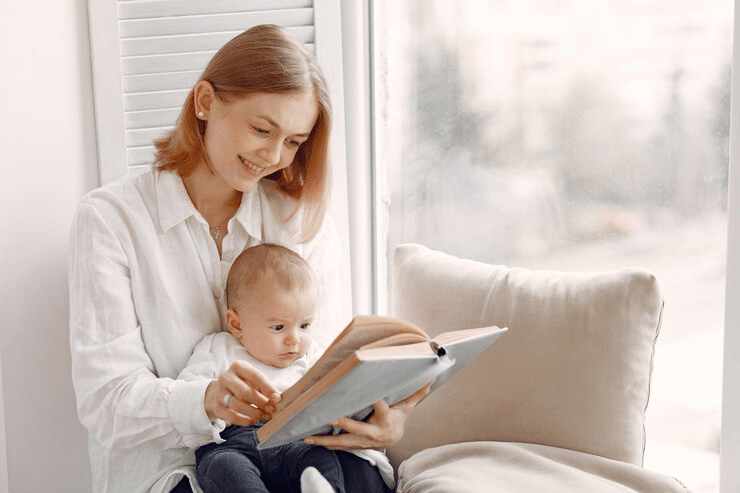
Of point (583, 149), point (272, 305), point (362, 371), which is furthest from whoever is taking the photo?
point (583, 149)

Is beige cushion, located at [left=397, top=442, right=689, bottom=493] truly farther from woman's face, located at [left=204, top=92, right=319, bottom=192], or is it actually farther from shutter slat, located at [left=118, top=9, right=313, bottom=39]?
shutter slat, located at [left=118, top=9, right=313, bottom=39]

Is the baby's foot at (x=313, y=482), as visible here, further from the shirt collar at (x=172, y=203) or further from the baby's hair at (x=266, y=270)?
the shirt collar at (x=172, y=203)

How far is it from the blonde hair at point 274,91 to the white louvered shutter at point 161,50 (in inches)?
11.4

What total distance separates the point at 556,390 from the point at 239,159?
0.73m

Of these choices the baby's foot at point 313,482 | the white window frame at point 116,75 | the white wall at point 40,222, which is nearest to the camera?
the baby's foot at point 313,482

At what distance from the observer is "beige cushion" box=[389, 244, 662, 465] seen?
1.58 m

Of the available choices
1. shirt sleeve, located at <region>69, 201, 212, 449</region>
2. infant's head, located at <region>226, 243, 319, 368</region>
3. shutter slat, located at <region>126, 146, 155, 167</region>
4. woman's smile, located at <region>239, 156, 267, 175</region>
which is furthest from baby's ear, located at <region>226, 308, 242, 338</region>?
shutter slat, located at <region>126, 146, 155, 167</region>

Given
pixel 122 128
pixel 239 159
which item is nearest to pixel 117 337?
pixel 239 159

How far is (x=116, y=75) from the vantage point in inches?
78.8

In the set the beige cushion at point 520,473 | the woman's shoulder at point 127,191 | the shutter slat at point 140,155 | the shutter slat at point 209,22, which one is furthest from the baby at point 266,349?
the shutter slat at point 209,22

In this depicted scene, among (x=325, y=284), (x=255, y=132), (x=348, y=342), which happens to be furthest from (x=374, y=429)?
(x=255, y=132)

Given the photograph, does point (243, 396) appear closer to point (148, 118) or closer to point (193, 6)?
point (148, 118)

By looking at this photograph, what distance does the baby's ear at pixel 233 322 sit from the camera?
5.29ft

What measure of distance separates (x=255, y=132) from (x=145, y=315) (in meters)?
0.40
